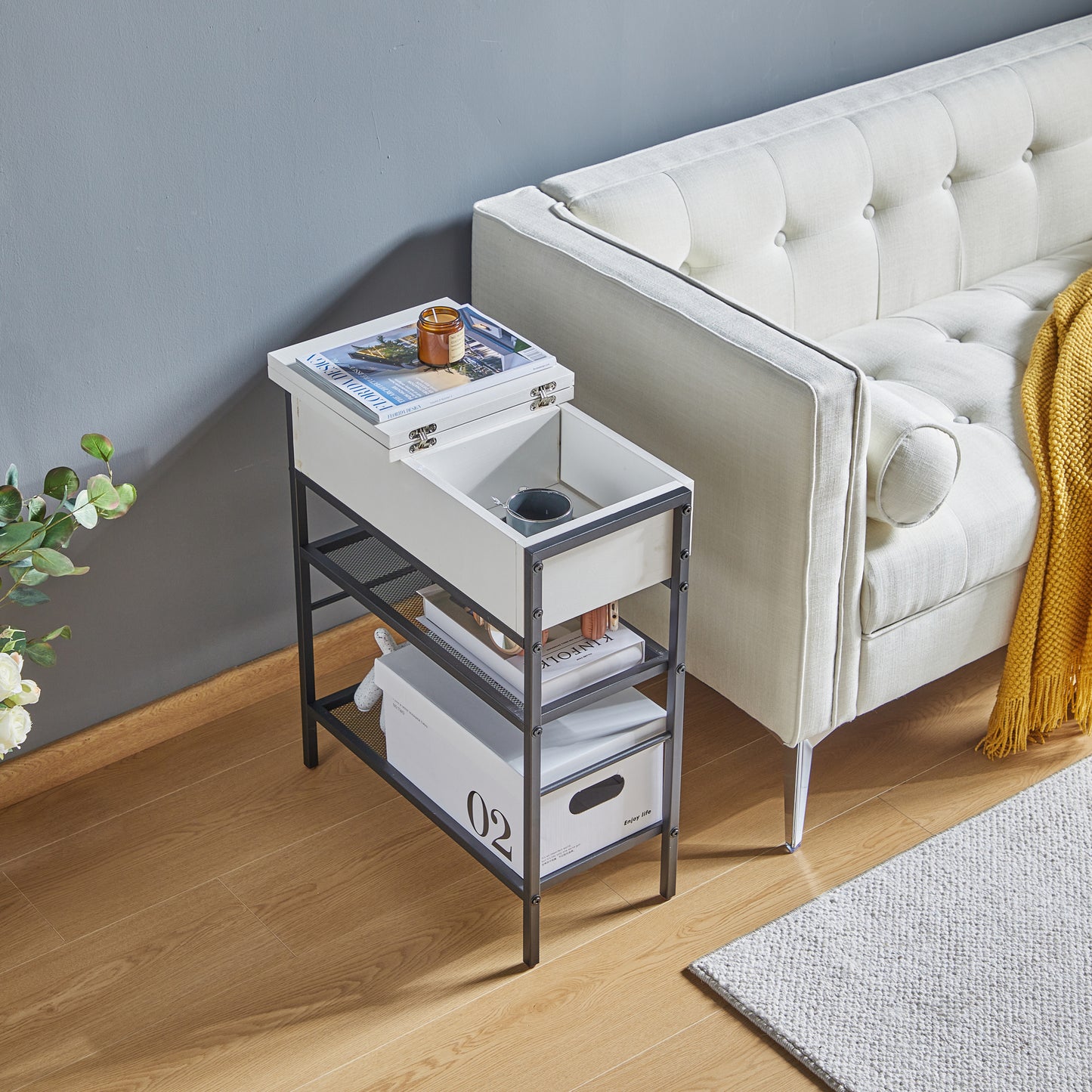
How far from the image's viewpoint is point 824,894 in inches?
73.0

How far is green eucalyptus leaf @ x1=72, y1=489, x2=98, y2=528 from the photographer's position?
1577 mm

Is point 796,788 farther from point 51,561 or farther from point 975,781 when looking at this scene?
point 51,561

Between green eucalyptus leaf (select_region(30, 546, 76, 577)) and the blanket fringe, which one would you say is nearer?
green eucalyptus leaf (select_region(30, 546, 76, 577))

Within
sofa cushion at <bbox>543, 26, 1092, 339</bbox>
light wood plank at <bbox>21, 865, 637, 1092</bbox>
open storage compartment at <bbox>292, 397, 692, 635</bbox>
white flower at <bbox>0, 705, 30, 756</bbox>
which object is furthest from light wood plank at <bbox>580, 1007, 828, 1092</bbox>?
sofa cushion at <bbox>543, 26, 1092, 339</bbox>

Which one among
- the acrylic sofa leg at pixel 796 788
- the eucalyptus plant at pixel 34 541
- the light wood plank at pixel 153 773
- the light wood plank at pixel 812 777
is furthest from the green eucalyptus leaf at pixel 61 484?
the acrylic sofa leg at pixel 796 788

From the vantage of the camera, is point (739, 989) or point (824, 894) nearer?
point (739, 989)

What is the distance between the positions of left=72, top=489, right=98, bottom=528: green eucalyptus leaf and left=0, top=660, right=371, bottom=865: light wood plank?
59cm

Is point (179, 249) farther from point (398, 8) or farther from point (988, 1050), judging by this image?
point (988, 1050)

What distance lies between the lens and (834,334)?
2307 millimetres

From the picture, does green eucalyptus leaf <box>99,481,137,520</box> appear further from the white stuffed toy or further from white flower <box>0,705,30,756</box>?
the white stuffed toy

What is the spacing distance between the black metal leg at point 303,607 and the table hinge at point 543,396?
336mm

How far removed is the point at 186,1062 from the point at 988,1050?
0.94m

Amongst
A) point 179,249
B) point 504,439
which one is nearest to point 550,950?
point 504,439

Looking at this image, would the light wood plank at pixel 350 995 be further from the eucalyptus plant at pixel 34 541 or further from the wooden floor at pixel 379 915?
the eucalyptus plant at pixel 34 541
